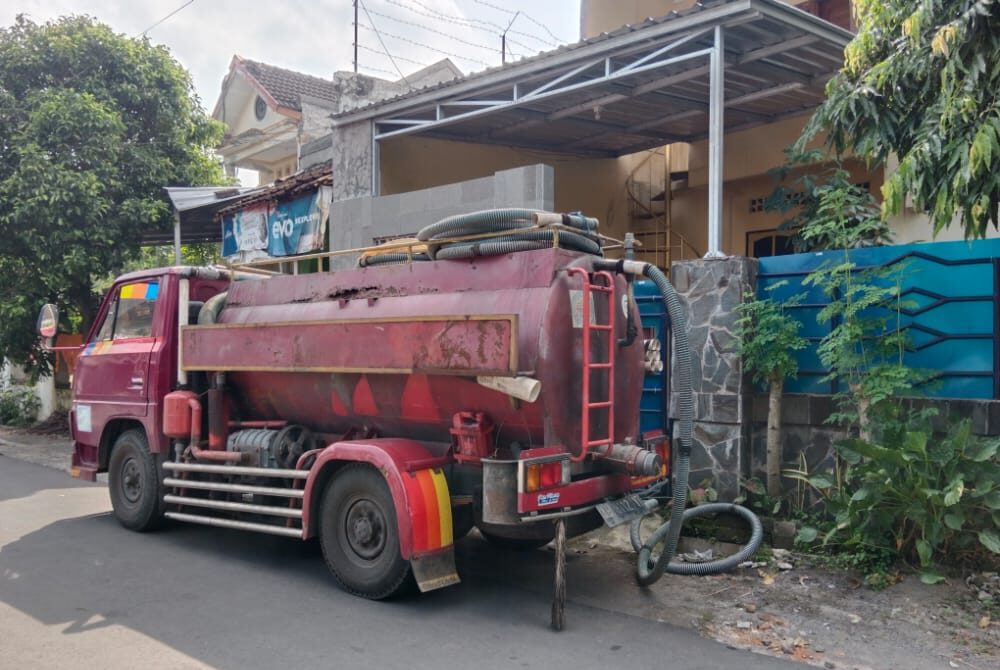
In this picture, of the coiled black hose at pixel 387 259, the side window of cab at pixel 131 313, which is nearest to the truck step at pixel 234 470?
the side window of cab at pixel 131 313

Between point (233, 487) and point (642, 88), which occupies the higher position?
point (642, 88)

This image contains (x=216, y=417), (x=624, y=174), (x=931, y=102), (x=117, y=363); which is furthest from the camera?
(x=624, y=174)

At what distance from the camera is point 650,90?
385 inches

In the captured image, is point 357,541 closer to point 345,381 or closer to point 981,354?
point 345,381

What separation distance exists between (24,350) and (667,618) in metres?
14.1

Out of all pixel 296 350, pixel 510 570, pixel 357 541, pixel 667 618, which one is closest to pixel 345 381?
pixel 296 350

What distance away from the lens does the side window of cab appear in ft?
25.6

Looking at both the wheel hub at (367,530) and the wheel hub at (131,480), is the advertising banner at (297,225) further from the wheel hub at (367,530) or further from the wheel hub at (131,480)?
the wheel hub at (367,530)

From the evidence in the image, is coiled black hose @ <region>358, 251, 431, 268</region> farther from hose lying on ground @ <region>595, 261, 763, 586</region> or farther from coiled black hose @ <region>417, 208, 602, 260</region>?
hose lying on ground @ <region>595, 261, 763, 586</region>

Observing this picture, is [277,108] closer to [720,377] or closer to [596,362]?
[720,377]

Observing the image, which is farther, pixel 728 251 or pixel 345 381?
pixel 728 251

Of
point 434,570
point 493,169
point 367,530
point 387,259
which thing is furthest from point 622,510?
point 493,169

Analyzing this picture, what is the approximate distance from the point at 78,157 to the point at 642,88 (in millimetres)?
9786

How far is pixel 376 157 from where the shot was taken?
11508 millimetres
